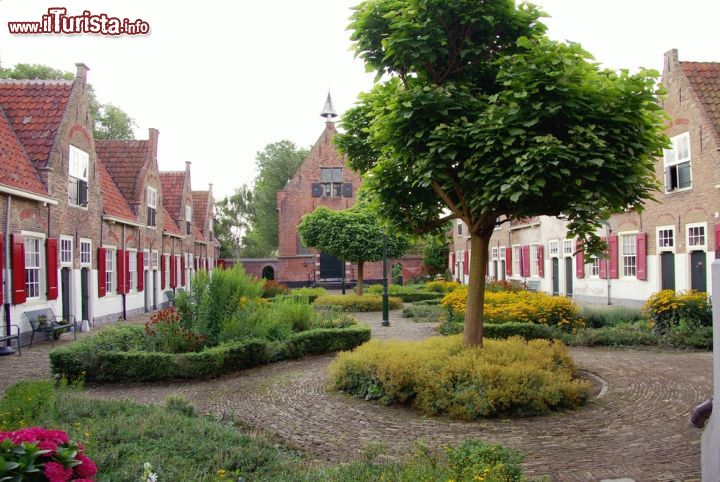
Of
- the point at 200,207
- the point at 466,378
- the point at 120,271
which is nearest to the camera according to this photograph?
the point at 466,378

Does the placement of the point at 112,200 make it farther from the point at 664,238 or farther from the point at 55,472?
the point at 664,238

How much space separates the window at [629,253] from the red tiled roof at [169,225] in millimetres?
22157

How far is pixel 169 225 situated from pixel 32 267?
14.5m

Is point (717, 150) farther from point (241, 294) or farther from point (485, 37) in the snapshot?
point (241, 294)

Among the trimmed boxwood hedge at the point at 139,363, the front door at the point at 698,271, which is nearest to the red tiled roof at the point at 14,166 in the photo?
the trimmed boxwood hedge at the point at 139,363

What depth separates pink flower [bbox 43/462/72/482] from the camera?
115 inches

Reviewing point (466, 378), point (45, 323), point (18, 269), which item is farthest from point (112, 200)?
point (466, 378)

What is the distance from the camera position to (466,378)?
22.5 ft

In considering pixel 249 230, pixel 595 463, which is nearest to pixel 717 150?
pixel 595 463

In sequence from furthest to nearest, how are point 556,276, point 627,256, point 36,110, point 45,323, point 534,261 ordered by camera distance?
1. point 534,261
2. point 556,276
3. point 627,256
4. point 36,110
5. point 45,323

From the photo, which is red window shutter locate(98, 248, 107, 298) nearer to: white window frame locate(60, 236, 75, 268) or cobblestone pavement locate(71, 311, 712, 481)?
white window frame locate(60, 236, 75, 268)

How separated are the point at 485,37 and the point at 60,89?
1507 cm

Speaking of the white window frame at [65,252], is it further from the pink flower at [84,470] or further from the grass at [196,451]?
the pink flower at [84,470]

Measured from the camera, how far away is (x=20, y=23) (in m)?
10.7
